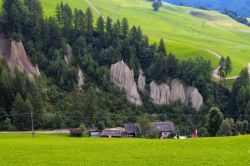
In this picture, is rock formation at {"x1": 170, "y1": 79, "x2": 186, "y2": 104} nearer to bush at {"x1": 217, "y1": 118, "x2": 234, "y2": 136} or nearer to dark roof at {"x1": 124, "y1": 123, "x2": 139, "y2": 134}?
dark roof at {"x1": 124, "y1": 123, "x2": 139, "y2": 134}

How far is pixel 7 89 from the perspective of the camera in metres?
92.2

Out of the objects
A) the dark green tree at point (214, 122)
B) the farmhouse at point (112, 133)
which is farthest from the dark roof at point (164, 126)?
the dark green tree at point (214, 122)

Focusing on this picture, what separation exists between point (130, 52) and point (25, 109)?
3795cm

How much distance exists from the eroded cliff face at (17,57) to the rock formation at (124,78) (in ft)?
68.2

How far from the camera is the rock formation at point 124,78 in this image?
111537 mm

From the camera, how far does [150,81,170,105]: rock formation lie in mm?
112963

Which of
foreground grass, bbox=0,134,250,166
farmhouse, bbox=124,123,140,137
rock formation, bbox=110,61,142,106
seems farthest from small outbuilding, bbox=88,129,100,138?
foreground grass, bbox=0,134,250,166

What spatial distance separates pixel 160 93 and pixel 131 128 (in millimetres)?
22571

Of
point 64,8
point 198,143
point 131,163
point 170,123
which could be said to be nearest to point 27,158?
point 131,163

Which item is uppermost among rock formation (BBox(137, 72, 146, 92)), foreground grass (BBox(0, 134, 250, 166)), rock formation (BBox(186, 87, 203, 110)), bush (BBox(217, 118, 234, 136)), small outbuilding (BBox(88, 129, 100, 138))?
rock formation (BBox(137, 72, 146, 92))

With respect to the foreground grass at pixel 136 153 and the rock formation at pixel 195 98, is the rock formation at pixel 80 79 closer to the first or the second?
the rock formation at pixel 195 98

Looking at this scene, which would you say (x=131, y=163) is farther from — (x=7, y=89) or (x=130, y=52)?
(x=130, y=52)

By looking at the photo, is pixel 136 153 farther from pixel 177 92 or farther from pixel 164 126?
pixel 177 92

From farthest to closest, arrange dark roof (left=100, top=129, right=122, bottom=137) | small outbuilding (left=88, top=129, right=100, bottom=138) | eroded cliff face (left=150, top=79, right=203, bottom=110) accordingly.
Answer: eroded cliff face (left=150, top=79, right=203, bottom=110) → small outbuilding (left=88, top=129, right=100, bottom=138) → dark roof (left=100, top=129, right=122, bottom=137)
